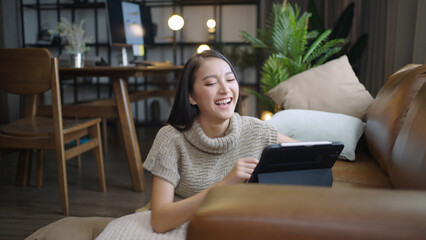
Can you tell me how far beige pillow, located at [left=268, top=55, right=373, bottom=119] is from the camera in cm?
238

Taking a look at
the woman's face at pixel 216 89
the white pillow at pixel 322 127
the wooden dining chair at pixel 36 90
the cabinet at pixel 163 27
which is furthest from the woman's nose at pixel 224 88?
the cabinet at pixel 163 27

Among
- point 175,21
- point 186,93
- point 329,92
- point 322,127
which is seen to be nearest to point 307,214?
point 186,93

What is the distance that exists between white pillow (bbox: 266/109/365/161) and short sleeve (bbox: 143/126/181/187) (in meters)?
0.97

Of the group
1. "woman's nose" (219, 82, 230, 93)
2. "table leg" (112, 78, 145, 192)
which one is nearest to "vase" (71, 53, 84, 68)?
"table leg" (112, 78, 145, 192)

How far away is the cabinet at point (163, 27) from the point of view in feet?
19.1

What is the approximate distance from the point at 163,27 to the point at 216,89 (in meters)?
5.04

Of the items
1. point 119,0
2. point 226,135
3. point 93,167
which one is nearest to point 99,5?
point 119,0

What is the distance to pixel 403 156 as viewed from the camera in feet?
3.99

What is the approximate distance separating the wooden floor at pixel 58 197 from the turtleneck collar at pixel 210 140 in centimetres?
144

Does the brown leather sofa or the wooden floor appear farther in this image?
the wooden floor

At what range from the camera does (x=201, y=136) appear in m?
1.21

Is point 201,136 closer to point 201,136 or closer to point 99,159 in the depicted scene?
point 201,136

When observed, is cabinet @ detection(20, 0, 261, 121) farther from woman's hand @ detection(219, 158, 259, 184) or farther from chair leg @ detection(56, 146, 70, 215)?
woman's hand @ detection(219, 158, 259, 184)

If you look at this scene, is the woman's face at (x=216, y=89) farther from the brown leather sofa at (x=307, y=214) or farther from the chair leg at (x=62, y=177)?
the chair leg at (x=62, y=177)
